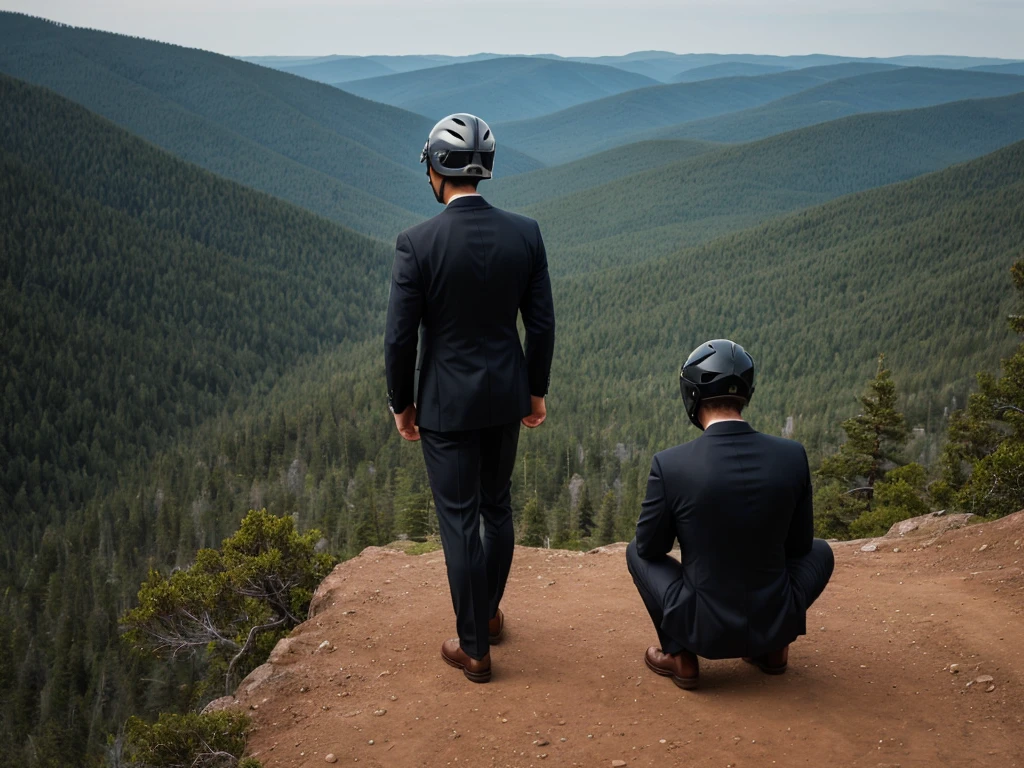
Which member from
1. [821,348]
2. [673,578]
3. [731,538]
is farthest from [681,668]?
[821,348]

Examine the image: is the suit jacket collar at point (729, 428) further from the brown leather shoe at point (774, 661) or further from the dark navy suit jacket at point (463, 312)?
the brown leather shoe at point (774, 661)

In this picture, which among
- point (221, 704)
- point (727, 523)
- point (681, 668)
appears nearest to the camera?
point (727, 523)

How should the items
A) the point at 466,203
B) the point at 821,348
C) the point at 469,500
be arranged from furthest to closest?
1. the point at 821,348
2. the point at 469,500
3. the point at 466,203

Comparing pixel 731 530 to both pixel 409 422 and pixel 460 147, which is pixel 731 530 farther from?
pixel 460 147

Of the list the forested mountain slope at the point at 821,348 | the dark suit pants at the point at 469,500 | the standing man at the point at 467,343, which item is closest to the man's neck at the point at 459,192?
the standing man at the point at 467,343

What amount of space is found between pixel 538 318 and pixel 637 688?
147 inches

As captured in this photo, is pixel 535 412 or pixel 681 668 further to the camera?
pixel 535 412

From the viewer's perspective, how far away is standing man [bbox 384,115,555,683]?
813cm

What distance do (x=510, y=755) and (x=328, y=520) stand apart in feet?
263

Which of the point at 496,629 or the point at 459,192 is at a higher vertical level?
the point at 459,192

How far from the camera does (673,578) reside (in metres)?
8.23

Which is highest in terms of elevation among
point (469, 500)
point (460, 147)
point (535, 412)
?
point (460, 147)

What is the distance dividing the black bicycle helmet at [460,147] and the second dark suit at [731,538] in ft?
10.5

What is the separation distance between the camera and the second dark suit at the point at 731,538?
25.2ft
